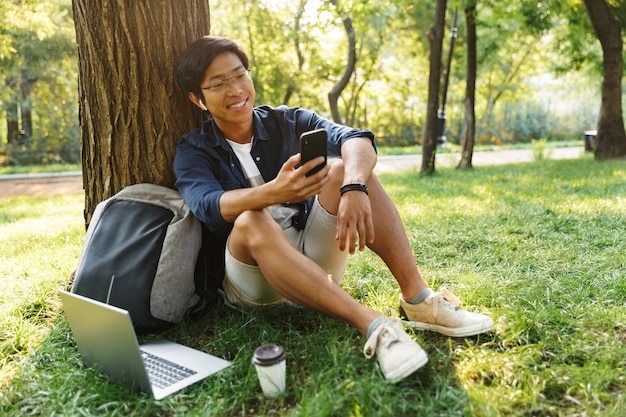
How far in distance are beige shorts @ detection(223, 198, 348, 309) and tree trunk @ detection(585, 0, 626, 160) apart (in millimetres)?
9305

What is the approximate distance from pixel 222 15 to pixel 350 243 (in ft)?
54.2

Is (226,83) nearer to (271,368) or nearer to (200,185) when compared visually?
(200,185)

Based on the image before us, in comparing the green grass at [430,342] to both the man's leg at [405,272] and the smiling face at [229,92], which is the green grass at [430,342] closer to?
the man's leg at [405,272]

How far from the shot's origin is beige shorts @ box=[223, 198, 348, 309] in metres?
2.52

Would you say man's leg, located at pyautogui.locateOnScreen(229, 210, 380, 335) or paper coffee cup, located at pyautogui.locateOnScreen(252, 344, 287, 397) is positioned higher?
man's leg, located at pyautogui.locateOnScreen(229, 210, 380, 335)

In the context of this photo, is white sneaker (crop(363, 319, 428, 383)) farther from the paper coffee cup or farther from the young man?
the paper coffee cup

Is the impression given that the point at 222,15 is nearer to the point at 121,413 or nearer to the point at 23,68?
the point at 23,68

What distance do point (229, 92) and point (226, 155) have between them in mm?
297

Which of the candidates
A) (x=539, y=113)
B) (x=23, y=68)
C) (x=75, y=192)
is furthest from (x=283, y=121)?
(x=539, y=113)

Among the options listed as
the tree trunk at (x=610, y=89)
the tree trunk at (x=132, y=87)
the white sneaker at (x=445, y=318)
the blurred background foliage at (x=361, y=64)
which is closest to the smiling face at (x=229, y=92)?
the tree trunk at (x=132, y=87)

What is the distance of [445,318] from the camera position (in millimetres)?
2391

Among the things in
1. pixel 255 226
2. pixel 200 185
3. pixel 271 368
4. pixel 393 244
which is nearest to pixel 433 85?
pixel 393 244

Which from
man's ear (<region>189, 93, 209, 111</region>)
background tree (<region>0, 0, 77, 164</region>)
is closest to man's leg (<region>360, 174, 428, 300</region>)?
man's ear (<region>189, 93, 209, 111</region>)

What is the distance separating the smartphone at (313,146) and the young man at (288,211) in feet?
0.08
